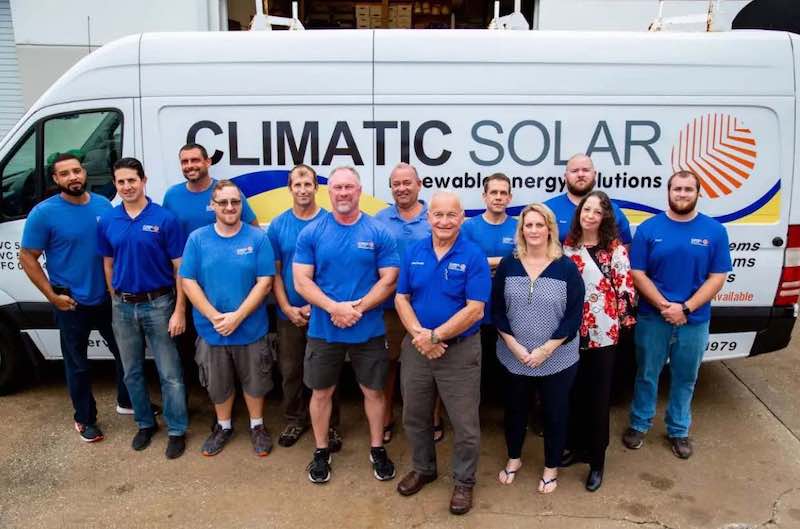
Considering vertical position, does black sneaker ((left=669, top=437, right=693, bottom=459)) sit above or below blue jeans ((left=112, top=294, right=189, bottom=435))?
below

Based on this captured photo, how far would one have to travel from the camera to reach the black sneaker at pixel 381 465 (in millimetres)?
3518

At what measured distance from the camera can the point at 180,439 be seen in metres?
3.85

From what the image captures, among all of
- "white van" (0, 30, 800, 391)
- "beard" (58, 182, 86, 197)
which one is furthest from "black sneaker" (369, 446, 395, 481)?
"beard" (58, 182, 86, 197)

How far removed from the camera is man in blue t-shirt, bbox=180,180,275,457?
3.43 metres

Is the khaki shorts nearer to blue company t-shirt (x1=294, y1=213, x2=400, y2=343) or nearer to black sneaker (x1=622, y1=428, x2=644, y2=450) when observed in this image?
blue company t-shirt (x1=294, y1=213, x2=400, y2=343)

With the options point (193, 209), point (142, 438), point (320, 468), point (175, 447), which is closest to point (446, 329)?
point (320, 468)

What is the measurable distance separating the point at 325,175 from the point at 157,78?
1.18 meters

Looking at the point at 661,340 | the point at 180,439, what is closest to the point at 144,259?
the point at 180,439

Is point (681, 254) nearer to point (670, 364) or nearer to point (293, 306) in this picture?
point (670, 364)

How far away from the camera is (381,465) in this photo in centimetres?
354

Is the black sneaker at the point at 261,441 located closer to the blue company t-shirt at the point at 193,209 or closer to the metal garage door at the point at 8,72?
the blue company t-shirt at the point at 193,209

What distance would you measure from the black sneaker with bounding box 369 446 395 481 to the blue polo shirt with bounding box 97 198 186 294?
1512 millimetres

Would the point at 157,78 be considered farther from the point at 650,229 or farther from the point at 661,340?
the point at 661,340

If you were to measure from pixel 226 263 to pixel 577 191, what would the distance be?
6.55 ft
